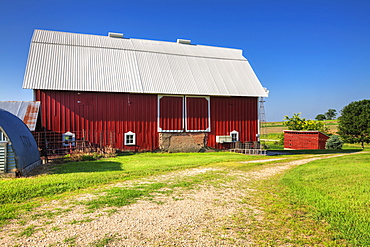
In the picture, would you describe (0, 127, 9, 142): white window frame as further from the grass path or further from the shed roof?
the shed roof

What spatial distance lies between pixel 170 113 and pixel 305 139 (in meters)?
16.9

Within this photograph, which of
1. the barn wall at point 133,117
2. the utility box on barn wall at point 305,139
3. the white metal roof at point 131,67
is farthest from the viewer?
the utility box on barn wall at point 305,139

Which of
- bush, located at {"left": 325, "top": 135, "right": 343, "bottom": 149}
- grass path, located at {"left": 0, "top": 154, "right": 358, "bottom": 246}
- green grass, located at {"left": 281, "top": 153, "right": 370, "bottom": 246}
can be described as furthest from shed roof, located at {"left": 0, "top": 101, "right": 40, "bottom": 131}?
bush, located at {"left": 325, "top": 135, "right": 343, "bottom": 149}

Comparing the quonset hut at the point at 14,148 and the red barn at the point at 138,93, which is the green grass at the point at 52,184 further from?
the red barn at the point at 138,93

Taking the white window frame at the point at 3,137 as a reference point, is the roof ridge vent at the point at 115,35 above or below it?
above

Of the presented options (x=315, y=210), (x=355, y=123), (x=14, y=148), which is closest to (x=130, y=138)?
(x=14, y=148)

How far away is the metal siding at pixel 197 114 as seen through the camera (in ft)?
72.3

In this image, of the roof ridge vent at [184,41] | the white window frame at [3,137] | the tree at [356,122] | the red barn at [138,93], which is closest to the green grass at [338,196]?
the white window frame at [3,137]

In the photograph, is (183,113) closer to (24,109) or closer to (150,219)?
(24,109)

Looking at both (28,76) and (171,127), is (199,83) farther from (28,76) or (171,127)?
(28,76)

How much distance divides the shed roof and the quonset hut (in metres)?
4.55

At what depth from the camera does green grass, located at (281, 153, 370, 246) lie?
218 inches

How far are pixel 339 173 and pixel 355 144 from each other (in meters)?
34.5

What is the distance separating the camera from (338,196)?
789 centimetres
